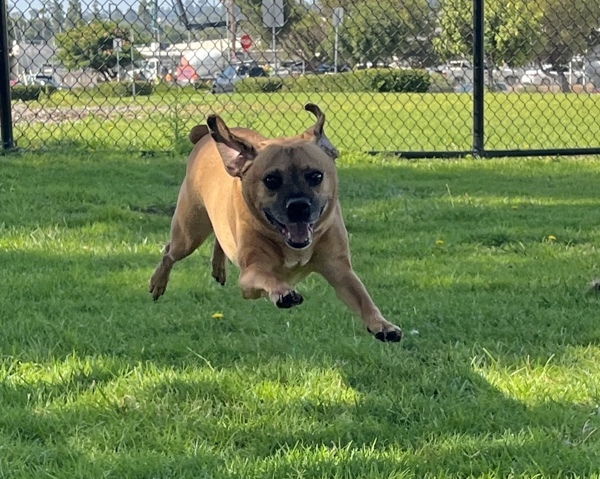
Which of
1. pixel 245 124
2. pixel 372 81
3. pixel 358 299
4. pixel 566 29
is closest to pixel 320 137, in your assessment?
pixel 358 299

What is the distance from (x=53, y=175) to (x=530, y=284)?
12.2ft

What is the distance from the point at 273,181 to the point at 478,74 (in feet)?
18.2

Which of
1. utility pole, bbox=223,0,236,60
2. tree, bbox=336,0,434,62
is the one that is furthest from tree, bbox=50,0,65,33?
tree, bbox=336,0,434,62

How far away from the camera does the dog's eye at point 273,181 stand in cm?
302

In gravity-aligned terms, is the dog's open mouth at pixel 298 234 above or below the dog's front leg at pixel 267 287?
above

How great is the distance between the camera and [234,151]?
10.6ft

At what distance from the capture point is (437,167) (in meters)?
7.69

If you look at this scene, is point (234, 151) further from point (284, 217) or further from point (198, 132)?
point (198, 132)

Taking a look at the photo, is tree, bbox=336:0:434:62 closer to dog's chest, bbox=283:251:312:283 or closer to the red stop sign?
the red stop sign

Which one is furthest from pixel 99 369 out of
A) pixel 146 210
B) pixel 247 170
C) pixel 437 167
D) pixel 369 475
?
pixel 437 167

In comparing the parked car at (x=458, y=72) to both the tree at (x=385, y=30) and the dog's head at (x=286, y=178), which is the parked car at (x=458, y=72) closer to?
the tree at (x=385, y=30)

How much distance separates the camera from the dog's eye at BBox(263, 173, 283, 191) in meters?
3.02

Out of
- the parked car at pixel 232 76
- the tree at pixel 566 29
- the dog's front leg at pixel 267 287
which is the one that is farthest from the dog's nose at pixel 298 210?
the tree at pixel 566 29

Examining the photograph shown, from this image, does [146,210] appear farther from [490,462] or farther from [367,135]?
[367,135]
